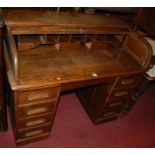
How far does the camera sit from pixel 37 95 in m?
1.39

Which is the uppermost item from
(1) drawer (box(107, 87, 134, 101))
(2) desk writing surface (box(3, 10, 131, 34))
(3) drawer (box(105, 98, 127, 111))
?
(2) desk writing surface (box(3, 10, 131, 34))

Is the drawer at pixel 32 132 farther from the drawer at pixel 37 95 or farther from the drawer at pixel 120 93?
the drawer at pixel 120 93

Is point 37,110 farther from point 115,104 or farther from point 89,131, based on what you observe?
point 115,104

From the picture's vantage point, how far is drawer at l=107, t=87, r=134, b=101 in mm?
1862

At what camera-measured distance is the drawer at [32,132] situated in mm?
1659

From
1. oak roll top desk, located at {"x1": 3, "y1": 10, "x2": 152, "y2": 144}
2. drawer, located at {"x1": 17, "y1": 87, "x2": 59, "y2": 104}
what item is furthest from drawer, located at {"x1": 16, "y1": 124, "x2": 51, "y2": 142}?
drawer, located at {"x1": 17, "y1": 87, "x2": 59, "y2": 104}

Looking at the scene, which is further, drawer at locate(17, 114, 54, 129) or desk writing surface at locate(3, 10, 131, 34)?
drawer at locate(17, 114, 54, 129)

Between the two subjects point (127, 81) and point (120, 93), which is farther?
point (120, 93)

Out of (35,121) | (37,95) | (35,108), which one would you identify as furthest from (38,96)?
(35,121)

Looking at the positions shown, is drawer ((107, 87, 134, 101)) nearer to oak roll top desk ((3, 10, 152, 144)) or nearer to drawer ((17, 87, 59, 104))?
oak roll top desk ((3, 10, 152, 144))

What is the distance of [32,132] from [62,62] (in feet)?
2.51

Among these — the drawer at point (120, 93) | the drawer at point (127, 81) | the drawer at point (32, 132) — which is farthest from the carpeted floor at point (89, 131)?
the drawer at point (127, 81)

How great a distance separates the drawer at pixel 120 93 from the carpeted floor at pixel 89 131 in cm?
47
